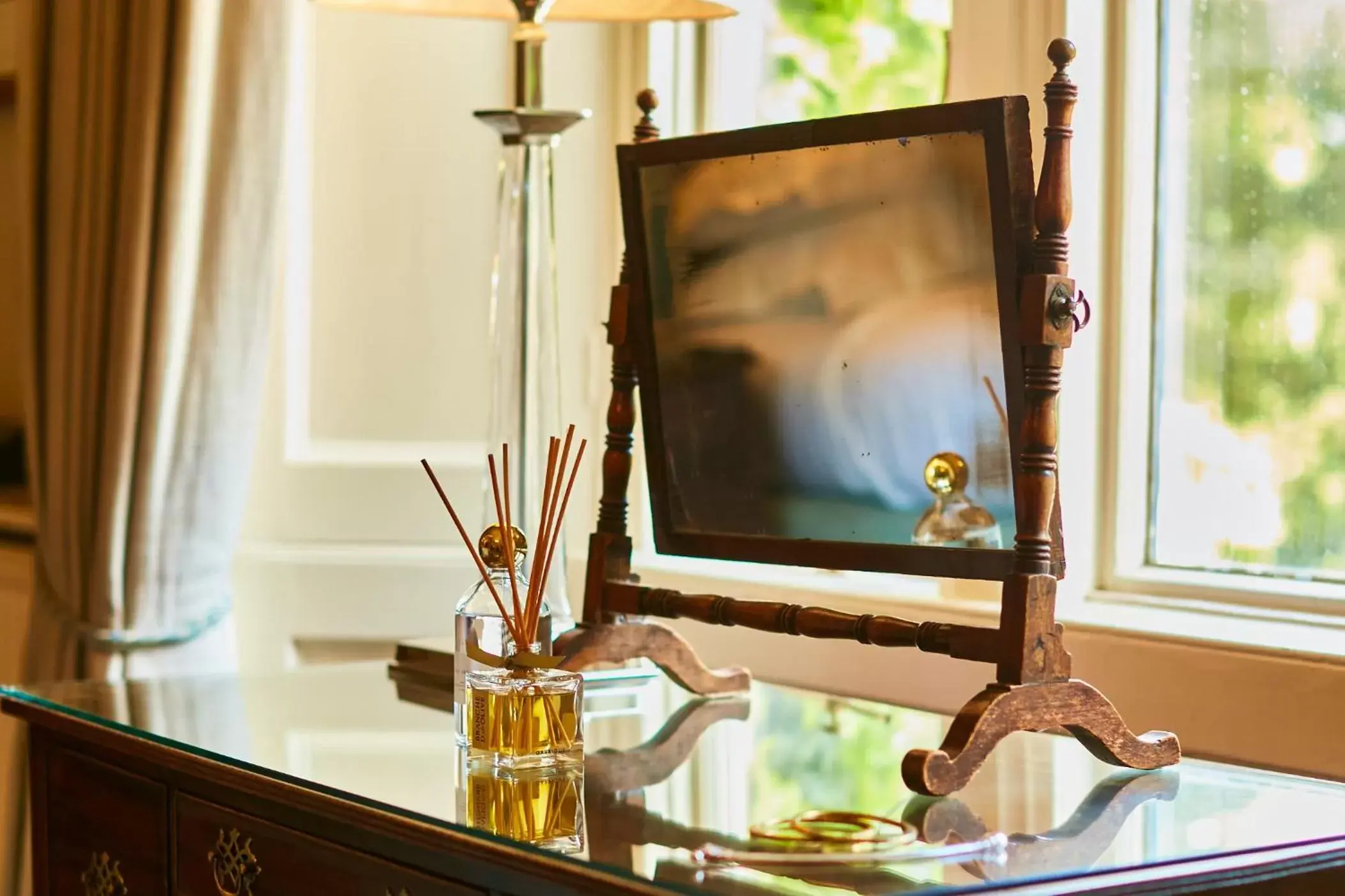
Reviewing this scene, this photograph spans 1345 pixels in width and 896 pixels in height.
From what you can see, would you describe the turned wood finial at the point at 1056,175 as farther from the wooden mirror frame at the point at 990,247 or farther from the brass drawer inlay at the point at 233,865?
the brass drawer inlay at the point at 233,865

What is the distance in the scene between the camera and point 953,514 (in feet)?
4.51

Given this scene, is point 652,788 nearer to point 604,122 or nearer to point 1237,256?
point 1237,256

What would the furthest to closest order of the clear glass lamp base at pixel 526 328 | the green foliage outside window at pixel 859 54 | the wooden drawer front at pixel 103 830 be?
the green foliage outside window at pixel 859 54, the clear glass lamp base at pixel 526 328, the wooden drawer front at pixel 103 830

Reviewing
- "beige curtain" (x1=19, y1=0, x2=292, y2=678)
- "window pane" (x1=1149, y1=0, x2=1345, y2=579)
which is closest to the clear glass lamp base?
"beige curtain" (x1=19, y1=0, x2=292, y2=678)

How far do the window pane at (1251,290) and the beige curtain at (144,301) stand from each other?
1.06 meters

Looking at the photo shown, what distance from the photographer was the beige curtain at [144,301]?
6.81ft

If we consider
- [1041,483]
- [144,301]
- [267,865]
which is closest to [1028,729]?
[1041,483]

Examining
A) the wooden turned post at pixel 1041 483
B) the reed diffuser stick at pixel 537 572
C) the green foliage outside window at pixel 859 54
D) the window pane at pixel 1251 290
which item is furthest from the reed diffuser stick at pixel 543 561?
the green foliage outside window at pixel 859 54

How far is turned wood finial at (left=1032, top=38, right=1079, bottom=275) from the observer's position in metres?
1.28

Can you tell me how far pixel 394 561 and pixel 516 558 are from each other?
0.92m

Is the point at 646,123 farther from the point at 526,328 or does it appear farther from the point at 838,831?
the point at 838,831

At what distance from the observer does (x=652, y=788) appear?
4.35 feet

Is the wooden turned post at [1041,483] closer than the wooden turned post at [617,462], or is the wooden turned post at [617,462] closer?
the wooden turned post at [1041,483]

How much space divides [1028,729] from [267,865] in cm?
60
